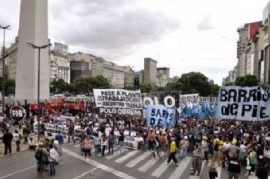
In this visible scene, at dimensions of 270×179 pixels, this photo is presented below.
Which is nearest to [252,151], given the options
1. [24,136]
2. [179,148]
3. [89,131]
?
[179,148]

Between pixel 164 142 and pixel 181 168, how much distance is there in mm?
4703

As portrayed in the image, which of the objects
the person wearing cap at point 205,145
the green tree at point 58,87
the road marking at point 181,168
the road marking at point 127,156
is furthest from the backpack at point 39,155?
the green tree at point 58,87

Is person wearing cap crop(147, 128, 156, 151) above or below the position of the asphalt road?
above

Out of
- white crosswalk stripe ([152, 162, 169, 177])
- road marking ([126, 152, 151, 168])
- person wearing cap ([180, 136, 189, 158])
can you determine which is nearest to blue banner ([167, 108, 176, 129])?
road marking ([126, 152, 151, 168])

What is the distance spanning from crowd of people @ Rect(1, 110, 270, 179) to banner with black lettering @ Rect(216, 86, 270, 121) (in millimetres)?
1322

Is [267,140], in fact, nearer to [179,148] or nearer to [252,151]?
[252,151]

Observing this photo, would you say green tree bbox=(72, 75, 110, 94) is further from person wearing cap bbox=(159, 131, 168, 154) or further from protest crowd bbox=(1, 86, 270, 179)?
person wearing cap bbox=(159, 131, 168, 154)

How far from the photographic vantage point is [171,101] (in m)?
38.0

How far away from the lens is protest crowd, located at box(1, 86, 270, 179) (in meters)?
21.3

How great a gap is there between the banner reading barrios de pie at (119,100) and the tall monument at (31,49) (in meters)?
22.3

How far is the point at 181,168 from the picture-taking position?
23.9 meters

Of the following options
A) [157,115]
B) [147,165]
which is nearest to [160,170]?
[147,165]

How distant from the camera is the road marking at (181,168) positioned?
21719 millimetres

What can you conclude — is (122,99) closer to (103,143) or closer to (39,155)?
(103,143)
